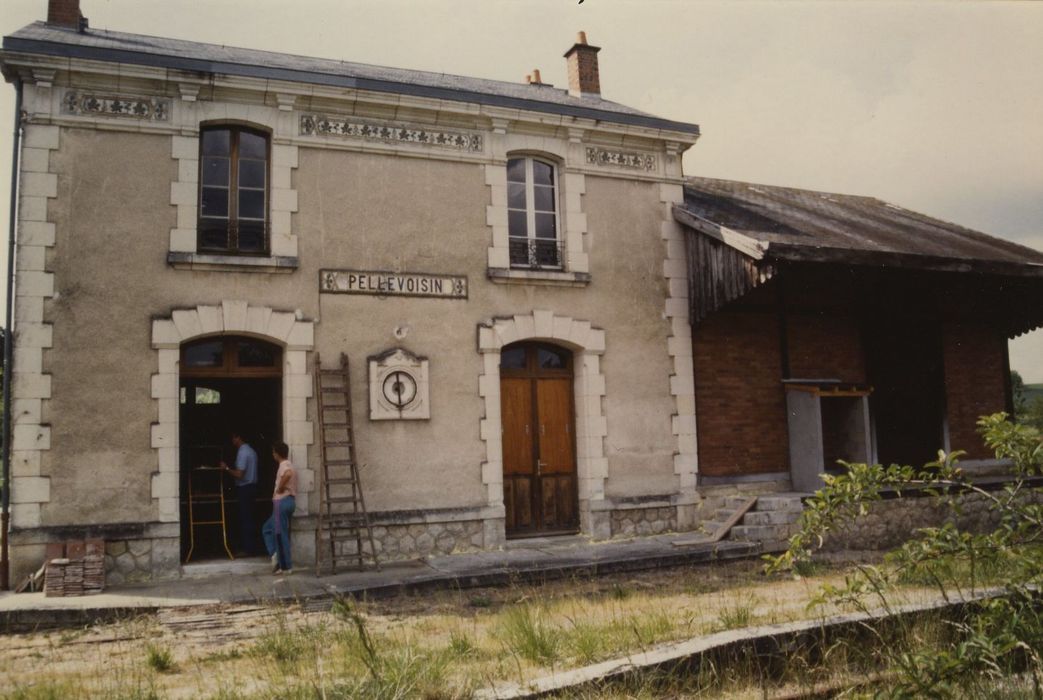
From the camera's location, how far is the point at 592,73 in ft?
44.5

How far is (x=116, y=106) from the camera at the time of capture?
894cm

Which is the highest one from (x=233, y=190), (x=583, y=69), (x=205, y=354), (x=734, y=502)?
(x=583, y=69)

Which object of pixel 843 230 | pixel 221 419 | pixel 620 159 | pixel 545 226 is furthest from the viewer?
pixel 843 230

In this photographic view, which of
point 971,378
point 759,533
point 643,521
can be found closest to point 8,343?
point 643,521

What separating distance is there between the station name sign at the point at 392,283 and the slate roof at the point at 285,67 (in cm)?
229

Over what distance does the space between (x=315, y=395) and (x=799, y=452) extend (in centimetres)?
682

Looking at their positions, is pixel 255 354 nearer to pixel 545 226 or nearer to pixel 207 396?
pixel 207 396

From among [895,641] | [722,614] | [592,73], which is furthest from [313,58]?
[895,641]

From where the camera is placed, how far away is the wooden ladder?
901cm

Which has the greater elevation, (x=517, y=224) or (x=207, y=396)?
(x=517, y=224)

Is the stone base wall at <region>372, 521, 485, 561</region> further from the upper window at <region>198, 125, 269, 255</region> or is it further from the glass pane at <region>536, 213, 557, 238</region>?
the glass pane at <region>536, 213, 557, 238</region>

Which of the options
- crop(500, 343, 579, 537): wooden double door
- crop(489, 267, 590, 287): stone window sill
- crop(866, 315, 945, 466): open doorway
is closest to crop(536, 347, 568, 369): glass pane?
crop(500, 343, 579, 537): wooden double door

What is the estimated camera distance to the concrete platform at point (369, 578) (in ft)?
23.9

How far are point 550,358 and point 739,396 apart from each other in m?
2.83
